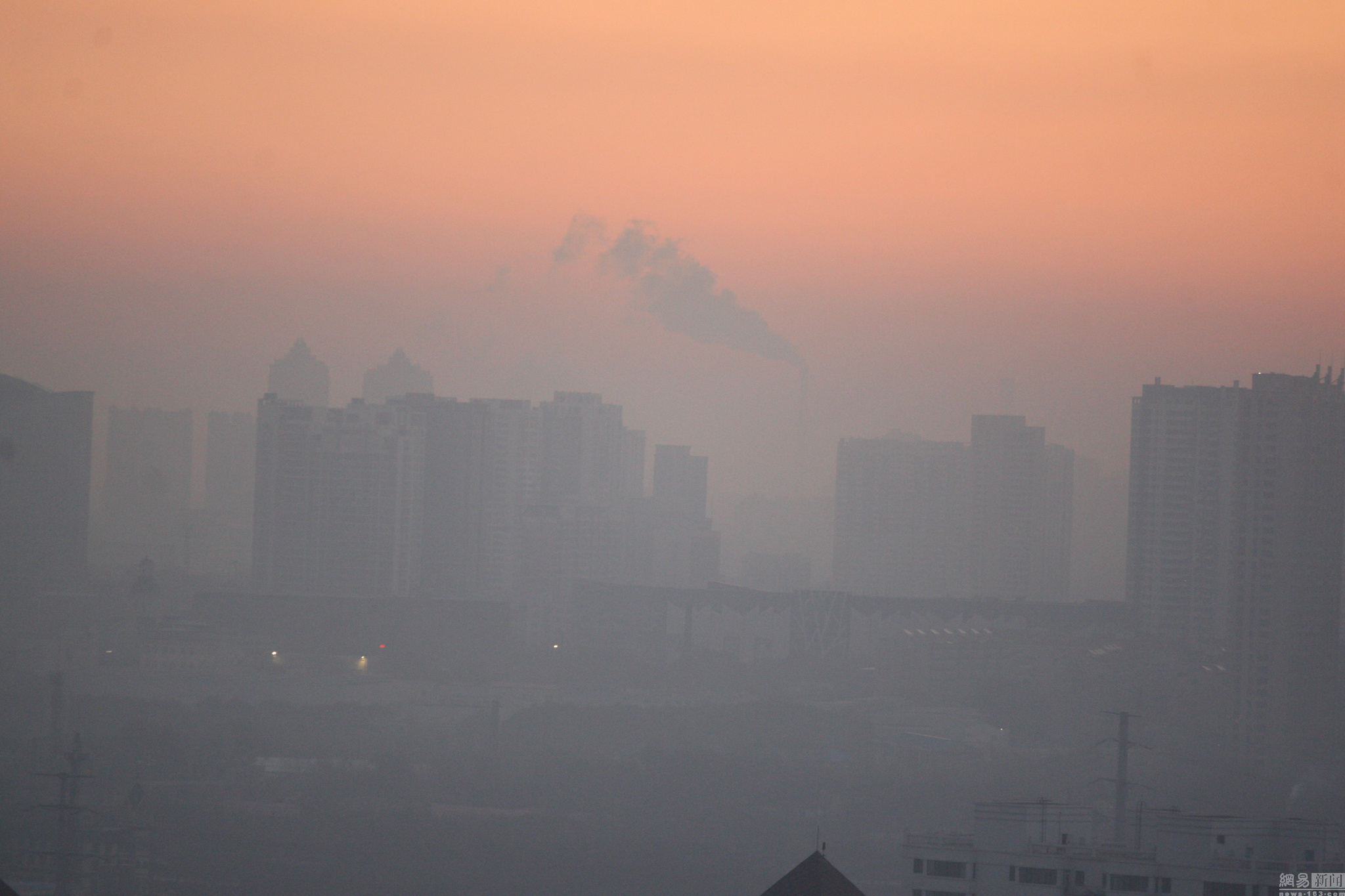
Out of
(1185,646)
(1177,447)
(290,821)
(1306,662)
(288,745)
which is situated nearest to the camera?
(290,821)

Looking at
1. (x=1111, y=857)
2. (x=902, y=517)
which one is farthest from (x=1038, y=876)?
(x=902, y=517)

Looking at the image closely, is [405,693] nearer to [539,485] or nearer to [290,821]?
[290,821]

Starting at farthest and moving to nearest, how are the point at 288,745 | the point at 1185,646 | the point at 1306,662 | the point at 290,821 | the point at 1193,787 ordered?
the point at 1185,646 < the point at 1306,662 < the point at 288,745 < the point at 1193,787 < the point at 290,821

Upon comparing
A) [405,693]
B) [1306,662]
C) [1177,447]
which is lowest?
[405,693]

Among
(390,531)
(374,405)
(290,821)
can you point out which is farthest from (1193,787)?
(374,405)

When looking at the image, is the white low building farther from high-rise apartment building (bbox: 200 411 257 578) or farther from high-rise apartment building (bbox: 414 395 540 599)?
high-rise apartment building (bbox: 200 411 257 578)

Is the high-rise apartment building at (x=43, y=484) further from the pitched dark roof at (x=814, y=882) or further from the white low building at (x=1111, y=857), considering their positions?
the pitched dark roof at (x=814, y=882)
